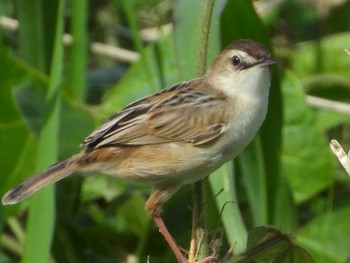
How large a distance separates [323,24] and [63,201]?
4.63 ft

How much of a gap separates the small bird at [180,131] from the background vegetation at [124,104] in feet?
0.23

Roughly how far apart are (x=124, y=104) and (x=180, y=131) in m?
0.79

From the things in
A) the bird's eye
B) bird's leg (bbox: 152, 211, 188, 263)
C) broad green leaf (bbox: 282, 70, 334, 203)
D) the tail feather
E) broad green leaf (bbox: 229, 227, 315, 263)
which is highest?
the bird's eye

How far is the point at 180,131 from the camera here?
2.85 meters

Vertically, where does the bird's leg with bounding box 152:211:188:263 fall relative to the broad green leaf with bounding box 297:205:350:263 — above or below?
above

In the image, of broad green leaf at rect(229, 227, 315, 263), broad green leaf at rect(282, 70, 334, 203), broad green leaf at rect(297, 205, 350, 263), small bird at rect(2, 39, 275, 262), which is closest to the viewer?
broad green leaf at rect(229, 227, 315, 263)

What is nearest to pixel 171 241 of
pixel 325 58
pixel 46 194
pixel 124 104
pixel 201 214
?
pixel 201 214

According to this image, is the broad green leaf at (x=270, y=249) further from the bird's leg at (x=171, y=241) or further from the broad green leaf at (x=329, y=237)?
the broad green leaf at (x=329, y=237)

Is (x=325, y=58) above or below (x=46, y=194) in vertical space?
below

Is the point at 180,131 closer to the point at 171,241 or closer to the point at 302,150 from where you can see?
the point at 171,241

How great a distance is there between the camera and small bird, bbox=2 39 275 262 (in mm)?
2686

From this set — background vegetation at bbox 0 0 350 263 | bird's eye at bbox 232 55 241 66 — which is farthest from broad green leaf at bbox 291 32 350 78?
bird's eye at bbox 232 55 241 66

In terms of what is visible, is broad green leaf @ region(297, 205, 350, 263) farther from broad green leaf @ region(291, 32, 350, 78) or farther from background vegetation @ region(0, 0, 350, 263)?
broad green leaf @ region(291, 32, 350, 78)

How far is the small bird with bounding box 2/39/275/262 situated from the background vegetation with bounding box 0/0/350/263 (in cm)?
7
